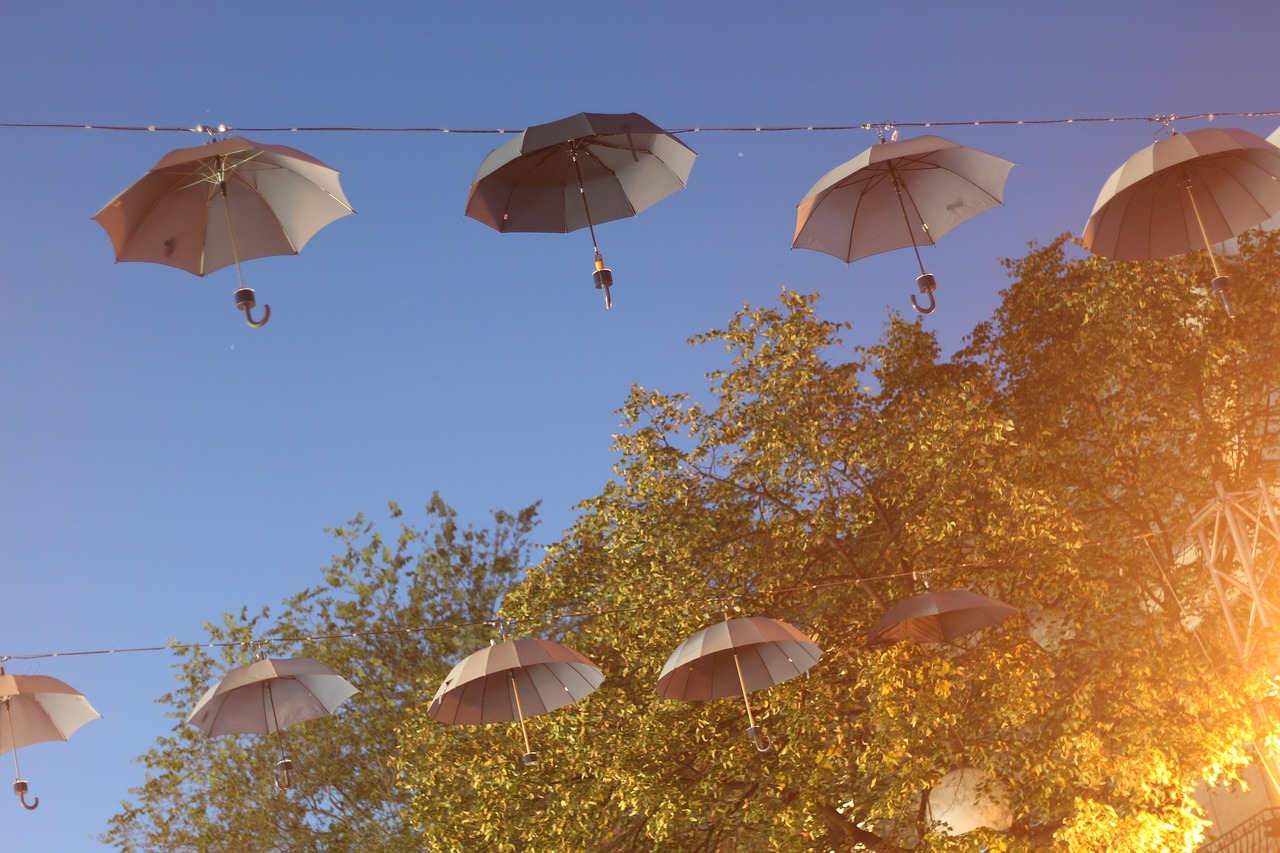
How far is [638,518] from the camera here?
50.2 feet

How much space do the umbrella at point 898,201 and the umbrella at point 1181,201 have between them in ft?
2.84

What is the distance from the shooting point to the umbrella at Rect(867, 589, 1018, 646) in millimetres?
11820

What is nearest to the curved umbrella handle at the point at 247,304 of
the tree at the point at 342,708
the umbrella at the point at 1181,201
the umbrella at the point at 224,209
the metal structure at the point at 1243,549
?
the umbrella at the point at 224,209

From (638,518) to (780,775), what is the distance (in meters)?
3.54

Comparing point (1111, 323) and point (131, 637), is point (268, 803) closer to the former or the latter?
point (1111, 323)

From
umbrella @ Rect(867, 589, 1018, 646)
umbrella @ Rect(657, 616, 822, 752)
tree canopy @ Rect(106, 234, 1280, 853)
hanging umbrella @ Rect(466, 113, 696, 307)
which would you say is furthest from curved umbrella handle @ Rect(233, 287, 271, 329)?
tree canopy @ Rect(106, 234, 1280, 853)

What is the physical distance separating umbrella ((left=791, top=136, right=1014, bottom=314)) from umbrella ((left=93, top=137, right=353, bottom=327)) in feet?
12.0

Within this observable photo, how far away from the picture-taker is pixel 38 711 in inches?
453

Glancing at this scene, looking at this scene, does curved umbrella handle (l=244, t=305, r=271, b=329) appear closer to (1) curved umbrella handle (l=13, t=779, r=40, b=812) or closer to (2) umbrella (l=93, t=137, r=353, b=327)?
(2) umbrella (l=93, t=137, r=353, b=327)

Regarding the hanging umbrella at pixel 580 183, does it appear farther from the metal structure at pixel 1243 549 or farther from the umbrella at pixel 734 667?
the metal structure at pixel 1243 549

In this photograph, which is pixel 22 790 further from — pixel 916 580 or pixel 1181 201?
pixel 1181 201

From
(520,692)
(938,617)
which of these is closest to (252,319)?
(520,692)

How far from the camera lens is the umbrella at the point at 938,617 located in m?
11.8

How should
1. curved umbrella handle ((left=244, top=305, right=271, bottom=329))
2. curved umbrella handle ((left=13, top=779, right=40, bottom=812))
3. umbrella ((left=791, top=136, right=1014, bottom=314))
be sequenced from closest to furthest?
curved umbrella handle ((left=244, top=305, right=271, bottom=329)) < umbrella ((left=791, top=136, right=1014, bottom=314)) < curved umbrella handle ((left=13, top=779, right=40, bottom=812))
